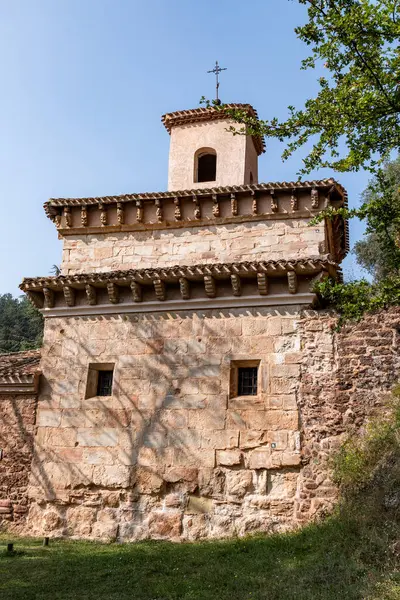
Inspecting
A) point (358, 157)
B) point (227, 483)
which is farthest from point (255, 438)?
point (358, 157)

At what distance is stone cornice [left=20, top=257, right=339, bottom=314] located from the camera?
11.7 m

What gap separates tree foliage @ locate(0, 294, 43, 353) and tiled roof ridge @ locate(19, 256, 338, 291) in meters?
20.7

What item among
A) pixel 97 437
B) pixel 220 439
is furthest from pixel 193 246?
pixel 97 437

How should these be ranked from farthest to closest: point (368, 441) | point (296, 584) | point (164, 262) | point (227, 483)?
1. point (164, 262)
2. point (227, 483)
3. point (368, 441)
4. point (296, 584)

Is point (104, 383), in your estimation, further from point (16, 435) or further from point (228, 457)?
point (228, 457)

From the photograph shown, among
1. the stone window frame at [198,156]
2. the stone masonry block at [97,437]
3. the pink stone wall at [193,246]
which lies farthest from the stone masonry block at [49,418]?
the stone window frame at [198,156]

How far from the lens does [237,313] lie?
12.2 metres

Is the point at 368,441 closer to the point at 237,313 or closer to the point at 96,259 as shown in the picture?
the point at 237,313

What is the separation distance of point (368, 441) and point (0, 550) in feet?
21.4

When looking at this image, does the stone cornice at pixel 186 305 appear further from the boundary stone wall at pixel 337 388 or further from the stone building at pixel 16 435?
the stone building at pixel 16 435

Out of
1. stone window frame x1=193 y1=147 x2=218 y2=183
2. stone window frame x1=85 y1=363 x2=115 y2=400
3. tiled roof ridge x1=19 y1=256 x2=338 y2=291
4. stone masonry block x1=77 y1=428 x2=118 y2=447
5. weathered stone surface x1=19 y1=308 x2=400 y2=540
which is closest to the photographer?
weathered stone surface x1=19 y1=308 x2=400 y2=540

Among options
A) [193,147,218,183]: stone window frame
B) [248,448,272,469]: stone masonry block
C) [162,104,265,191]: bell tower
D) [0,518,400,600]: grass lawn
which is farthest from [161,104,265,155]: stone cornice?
[0,518,400,600]: grass lawn

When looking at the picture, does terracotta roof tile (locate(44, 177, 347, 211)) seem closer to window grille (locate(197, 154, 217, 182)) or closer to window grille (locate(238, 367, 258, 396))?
window grille (locate(197, 154, 217, 182))

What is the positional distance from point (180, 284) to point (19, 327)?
101ft
